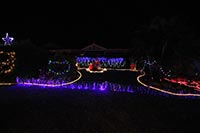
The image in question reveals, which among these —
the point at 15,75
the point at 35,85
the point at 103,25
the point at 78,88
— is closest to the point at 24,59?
the point at 15,75

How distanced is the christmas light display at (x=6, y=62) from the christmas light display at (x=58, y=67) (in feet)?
8.96

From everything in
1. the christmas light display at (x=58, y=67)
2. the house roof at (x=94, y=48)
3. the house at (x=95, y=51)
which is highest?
the house roof at (x=94, y=48)

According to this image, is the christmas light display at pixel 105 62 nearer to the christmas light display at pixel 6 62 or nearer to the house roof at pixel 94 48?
the house roof at pixel 94 48

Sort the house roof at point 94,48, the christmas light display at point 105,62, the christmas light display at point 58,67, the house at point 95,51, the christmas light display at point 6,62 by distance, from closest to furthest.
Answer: the christmas light display at point 6,62 → the christmas light display at point 58,67 → the christmas light display at point 105,62 → the house at point 95,51 → the house roof at point 94,48

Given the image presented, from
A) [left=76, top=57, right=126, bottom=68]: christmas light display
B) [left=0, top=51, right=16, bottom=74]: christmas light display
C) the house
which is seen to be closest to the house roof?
the house

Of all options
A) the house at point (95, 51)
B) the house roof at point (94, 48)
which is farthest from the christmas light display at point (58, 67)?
the house roof at point (94, 48)

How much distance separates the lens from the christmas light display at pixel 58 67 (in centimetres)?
1420

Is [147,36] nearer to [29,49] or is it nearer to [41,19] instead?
[29,49]

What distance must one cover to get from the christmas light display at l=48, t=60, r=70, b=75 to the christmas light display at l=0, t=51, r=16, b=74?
2.73 meters

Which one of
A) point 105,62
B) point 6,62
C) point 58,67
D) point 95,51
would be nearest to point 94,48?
point 95,51

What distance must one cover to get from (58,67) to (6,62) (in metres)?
3.59

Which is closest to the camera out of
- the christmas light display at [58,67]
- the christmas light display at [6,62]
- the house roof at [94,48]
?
the christmas light display at [6,62]

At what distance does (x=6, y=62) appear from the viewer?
1278 cm

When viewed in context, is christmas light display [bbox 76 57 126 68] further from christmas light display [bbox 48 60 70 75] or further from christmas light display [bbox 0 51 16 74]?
christmas light display [bbox 0 51 16 74]
